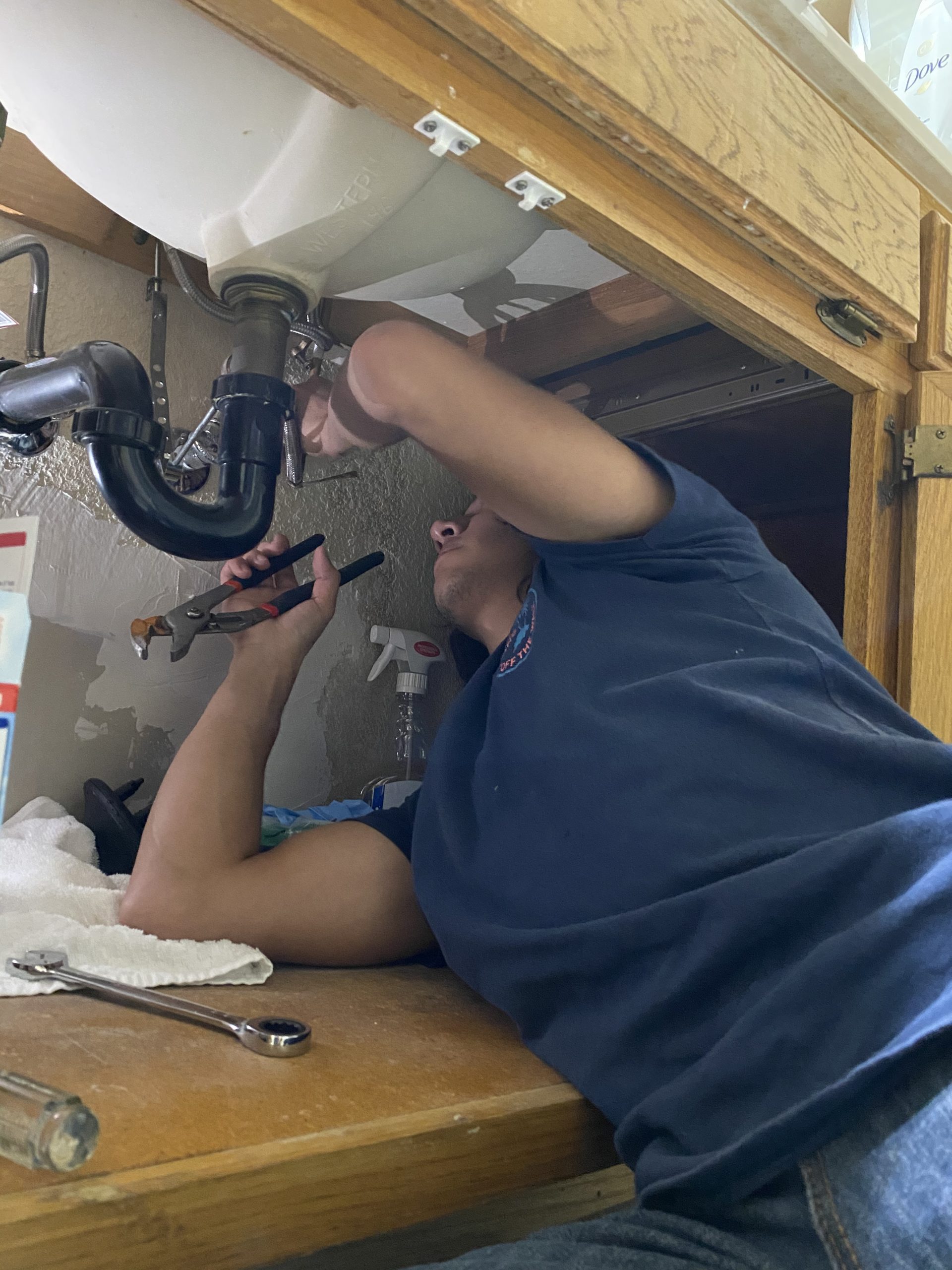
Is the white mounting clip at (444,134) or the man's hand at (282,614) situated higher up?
the white mounting clip at (444,134)

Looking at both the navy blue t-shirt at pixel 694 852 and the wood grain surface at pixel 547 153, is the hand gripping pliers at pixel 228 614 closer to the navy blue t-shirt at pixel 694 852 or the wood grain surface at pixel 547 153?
the navy blue t-shirt at pixel 694 852

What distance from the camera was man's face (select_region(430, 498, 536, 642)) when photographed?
109 cm

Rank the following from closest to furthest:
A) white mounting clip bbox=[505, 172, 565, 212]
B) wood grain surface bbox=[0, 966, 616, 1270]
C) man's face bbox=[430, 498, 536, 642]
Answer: wood grain surface bbox=[0, 966, 616, 1270] → white mounting clip bbox=[505, 172, 565, 212] → man's face bbox=[430, 498, 536, 642]

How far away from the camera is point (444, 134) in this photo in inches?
20.3

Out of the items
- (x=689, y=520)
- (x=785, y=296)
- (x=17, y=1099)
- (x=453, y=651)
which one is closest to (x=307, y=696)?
(x=453, y=651)

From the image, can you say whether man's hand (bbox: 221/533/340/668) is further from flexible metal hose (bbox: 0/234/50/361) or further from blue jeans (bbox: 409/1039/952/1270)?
blue jeans (bbox: 409/1039/952/1270)

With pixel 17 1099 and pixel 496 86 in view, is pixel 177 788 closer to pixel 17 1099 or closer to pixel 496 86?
pixel 17 1099

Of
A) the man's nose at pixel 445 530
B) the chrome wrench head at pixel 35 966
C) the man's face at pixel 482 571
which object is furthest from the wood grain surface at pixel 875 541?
the chrome wrench head at pixel 35 966

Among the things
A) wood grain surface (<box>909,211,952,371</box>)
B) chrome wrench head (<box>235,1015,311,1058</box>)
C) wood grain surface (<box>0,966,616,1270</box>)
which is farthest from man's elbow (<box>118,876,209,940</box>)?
wood grain surface (<box>909,211,952,371</box>)

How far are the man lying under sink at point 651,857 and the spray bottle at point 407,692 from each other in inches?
8.8

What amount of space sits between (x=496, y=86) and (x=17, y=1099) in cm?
56

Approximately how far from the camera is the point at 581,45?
53 centimetres

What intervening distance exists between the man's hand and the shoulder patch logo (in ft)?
0.84

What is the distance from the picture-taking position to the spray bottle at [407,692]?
1.22 metres
